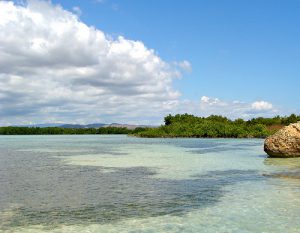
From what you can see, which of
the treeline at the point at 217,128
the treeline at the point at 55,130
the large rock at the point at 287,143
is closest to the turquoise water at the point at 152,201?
the large rock at the point at 287,143

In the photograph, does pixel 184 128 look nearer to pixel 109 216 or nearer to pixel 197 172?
pixel 197 172

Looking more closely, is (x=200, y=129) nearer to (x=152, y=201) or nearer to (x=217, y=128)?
(x=217, y=128)

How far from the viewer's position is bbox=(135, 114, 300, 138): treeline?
94750 mm

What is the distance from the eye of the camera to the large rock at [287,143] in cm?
2947

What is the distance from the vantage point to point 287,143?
2977cm

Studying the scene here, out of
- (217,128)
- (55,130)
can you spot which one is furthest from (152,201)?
(55,130)

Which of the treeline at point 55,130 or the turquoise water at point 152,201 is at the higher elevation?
the treeline at point 55,130

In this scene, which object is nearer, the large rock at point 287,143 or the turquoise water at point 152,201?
the turquoise water at point 152,201

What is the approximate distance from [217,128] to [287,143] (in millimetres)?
67245

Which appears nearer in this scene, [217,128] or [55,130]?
[217,128]

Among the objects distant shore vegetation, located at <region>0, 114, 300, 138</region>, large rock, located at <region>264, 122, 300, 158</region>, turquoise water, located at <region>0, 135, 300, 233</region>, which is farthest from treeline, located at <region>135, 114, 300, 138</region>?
turquoise water, located at <region>0, 135, 300, 233</region>

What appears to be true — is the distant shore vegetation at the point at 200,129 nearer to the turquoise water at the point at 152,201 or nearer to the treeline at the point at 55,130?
the treeline at the point at 55,130

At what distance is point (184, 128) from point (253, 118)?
2703 cm

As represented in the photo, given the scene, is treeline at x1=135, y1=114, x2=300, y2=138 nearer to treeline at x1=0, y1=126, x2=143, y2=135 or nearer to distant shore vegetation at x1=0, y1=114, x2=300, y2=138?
distant shore vegetation at x1=0, y1=114, x2=300, y2=138
